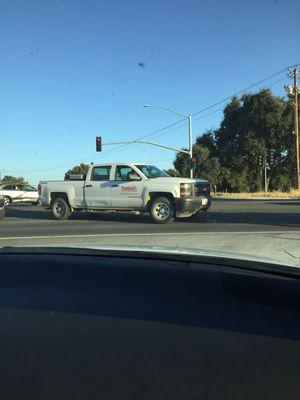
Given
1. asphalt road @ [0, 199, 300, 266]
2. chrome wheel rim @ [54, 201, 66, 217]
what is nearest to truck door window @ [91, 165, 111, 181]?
asphalt road @ [0, 199, 300, 266]

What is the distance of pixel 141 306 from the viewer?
1.80m

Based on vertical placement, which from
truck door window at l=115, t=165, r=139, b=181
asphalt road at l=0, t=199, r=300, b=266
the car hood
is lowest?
asphalt road at l=0, t=199, r=300, b=266

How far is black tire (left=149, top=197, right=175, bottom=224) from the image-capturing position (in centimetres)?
1466

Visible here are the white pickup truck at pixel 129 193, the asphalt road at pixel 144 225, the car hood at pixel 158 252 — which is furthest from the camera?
the white pickup truck at pixel 129 193

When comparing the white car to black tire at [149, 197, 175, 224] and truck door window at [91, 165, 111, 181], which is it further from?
black tire at [149, 197, 175, 224]

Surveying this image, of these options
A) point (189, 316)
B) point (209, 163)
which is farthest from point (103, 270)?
point (209, 163)

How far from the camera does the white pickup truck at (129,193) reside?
575 inches

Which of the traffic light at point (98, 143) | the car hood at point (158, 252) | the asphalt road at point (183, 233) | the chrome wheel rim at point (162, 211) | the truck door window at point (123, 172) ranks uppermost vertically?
the traffic light at point (98, 143)

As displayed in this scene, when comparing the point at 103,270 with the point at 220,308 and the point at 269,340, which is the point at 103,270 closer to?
the point at 220,308

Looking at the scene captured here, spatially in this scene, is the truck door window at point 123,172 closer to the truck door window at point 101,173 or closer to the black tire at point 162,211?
the truck door window at point 101,173

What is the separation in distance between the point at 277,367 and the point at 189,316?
0.35 m

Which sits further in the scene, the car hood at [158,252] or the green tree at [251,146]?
the green tree at [251,146]

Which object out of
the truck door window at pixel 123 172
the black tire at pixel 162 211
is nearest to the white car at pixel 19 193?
the truck door window at pixel 123 172

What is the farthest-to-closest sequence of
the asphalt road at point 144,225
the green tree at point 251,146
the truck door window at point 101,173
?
the green tree at point 251,146 → the truck door window at point 101,173 → the asphalt road at point 144,225
